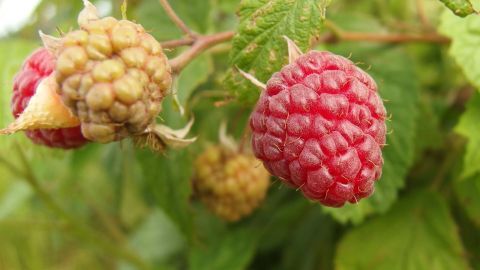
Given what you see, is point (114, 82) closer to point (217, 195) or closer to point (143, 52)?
point (143, 52)

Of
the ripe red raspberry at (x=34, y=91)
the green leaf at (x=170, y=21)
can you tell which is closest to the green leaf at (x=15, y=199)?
the green leaf at (x=170, y=21)

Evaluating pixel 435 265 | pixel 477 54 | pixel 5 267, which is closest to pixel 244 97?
pixel 477 54

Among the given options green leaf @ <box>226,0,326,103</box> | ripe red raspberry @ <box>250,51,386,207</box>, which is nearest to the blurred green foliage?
green leaf @ <box>226,0,326,103</box>

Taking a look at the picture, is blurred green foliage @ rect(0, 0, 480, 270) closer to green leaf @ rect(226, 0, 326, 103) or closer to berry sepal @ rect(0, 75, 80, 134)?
green leaf @ rect(226, 0, 326, 103)

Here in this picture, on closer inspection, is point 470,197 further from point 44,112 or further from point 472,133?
point 44,112

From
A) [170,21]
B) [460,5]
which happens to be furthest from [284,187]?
[460,5]

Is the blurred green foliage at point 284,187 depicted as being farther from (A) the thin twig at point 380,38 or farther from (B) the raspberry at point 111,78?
(B) the raspberry at point 111,78

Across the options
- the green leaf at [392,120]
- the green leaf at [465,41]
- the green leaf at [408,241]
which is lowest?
the green leaf at [408,241]
